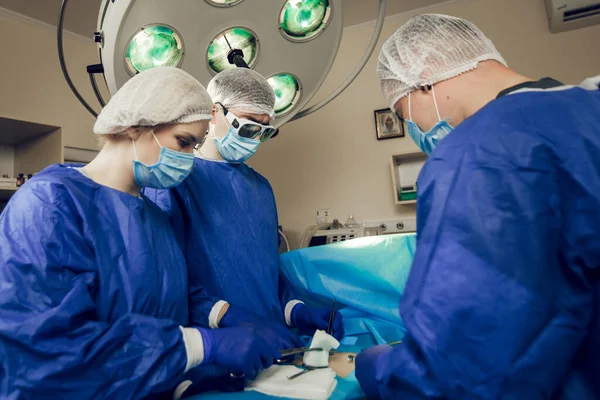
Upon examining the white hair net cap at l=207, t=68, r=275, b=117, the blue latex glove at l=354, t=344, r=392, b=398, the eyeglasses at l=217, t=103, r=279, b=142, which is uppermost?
the white hair net cap at l=207, t=68, r=275, b=117

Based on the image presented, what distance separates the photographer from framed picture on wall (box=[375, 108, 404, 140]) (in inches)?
98.1

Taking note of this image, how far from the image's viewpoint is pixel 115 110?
94 centimetres

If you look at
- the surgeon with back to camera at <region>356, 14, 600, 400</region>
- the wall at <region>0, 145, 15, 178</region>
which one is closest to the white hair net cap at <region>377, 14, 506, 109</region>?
the surgeon with back to camera at <region>356, 14, 600, 400</region>

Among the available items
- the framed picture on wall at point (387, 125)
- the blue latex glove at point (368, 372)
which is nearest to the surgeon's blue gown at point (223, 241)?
the blue latex glove at point (368, 372)

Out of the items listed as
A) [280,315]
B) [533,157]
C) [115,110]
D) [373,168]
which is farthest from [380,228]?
[533,157]

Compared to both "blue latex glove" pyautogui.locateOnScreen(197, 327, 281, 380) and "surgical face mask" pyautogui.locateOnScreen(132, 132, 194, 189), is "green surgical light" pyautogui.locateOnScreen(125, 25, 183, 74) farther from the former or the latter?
"blue latex glove" pyautogui.locateOnScreen(197, 327, 281, 380)

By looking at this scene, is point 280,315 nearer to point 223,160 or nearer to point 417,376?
point 223,160

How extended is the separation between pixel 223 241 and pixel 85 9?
2.09 metres

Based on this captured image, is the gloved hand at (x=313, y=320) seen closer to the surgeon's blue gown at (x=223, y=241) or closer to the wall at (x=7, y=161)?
the surgeon's blue gown at (x=223, y=241)

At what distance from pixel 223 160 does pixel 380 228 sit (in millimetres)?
1330

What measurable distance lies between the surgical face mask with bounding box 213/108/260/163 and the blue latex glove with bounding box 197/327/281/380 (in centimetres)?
65

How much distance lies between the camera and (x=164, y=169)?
3.22ft

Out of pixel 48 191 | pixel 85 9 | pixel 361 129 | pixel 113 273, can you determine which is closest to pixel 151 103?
pixel 48 191

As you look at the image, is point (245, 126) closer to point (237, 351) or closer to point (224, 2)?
point (224, 2)
